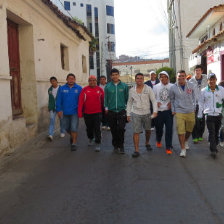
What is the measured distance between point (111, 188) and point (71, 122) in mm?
2955

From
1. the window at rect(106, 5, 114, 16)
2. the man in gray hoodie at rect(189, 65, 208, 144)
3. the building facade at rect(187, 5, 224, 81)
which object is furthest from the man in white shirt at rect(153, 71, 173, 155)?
the window at rect(106, 5, 114, 16)

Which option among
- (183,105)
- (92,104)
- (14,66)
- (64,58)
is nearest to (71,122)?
(92,104)

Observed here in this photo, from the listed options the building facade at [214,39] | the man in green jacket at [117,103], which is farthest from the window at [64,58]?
the building facade at [214,39]

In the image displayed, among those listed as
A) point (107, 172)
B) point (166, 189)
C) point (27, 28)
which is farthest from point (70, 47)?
point (166, 189)

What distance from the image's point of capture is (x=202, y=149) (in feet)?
21.4

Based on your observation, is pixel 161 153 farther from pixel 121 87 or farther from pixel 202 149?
pixel 121 87

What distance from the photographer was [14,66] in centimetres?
793

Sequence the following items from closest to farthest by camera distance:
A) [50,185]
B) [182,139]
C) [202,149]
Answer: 1. [50,185]
2. [182,139]
3. [202,149]

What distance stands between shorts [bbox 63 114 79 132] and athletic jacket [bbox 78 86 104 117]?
28 cm

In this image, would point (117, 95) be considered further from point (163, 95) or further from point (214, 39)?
point (214, 39)

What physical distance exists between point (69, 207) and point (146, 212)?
3.02 feet

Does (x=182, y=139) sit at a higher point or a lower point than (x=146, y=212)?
higher

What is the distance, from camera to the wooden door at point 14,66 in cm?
776

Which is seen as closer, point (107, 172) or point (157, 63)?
point (107, 172)
